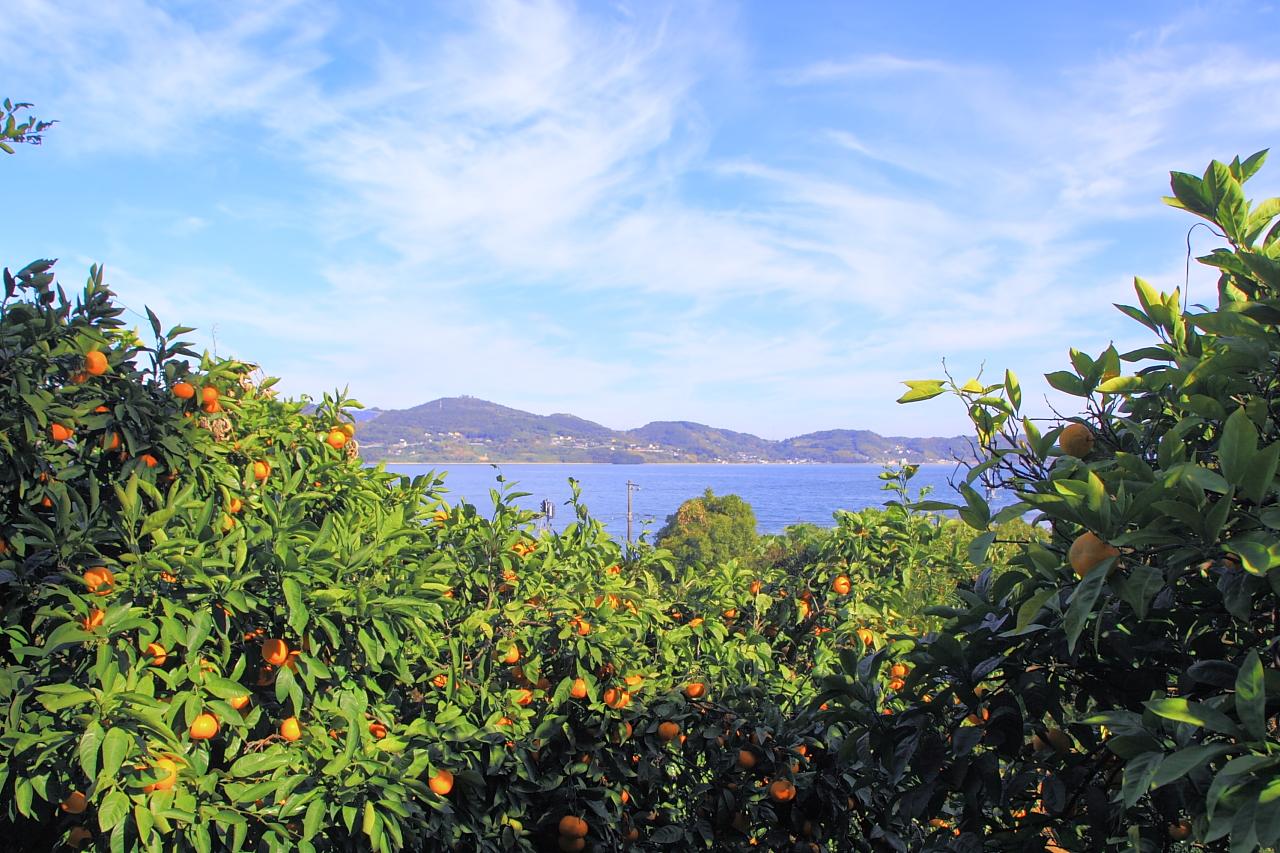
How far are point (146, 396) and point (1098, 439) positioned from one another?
2.70 m

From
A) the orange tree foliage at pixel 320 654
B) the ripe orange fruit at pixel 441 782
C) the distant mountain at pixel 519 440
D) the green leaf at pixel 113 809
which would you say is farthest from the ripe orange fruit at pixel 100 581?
the distant mountain at pixel 519 440

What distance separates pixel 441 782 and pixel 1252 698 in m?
1.93

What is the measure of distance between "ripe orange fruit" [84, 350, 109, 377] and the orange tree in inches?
95.6

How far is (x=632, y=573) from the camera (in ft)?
11.0

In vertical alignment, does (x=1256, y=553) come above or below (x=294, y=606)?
above

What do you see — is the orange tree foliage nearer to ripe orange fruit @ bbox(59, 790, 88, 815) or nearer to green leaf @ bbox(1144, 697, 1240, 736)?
ripe orange fruit @ bbox(59, 790, 88, 815)

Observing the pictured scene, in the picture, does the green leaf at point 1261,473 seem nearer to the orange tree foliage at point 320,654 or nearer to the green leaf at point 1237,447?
the green leaf at point 1237,447

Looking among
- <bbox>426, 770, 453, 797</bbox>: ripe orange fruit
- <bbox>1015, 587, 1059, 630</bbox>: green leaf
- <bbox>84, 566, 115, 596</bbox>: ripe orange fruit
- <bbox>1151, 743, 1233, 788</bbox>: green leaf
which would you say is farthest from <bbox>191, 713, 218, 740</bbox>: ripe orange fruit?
<bbox>1151, 743, 1233, 788</bbox>: green leaf

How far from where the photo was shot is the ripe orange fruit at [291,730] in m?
2.22

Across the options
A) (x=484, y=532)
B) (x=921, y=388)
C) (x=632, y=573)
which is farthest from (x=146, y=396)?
(x=921, y=388)

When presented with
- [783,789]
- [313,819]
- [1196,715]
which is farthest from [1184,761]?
[313,819]

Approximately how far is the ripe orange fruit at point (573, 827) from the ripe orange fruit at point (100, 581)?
56.2 inches

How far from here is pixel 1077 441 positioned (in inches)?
62.8

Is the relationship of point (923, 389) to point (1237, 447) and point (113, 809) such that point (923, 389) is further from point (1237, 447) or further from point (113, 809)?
point (113, 809)
